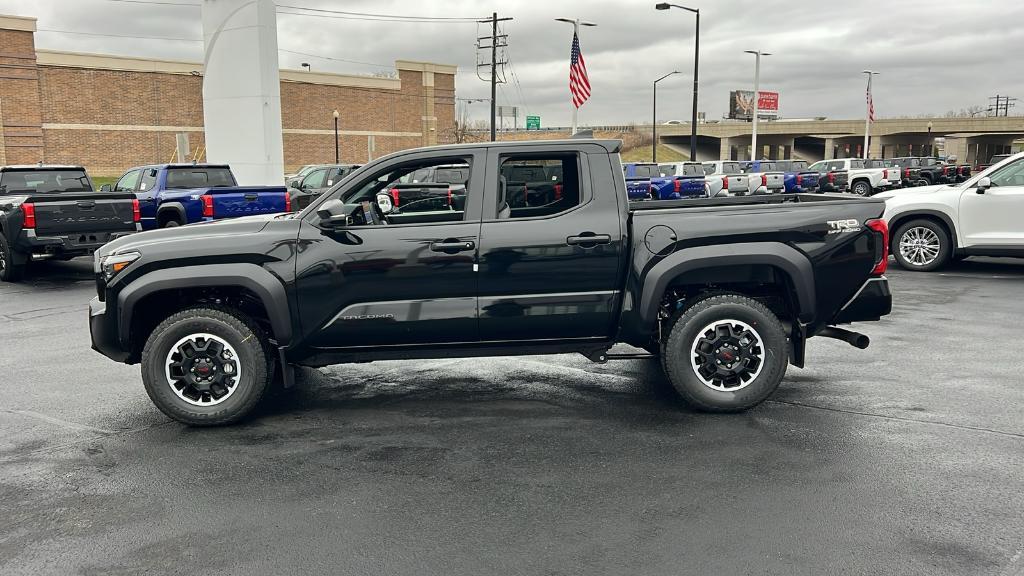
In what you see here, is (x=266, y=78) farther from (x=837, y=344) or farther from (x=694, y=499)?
(x=694, y=499)

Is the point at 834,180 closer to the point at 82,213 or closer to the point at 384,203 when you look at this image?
the point at 82,213

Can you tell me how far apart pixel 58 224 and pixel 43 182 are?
2.45m

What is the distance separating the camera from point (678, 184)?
2791cm

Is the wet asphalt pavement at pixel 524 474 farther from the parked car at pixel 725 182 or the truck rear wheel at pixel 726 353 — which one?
the parked car at pixel 725 182

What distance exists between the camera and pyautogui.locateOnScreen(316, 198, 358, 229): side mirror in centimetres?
552

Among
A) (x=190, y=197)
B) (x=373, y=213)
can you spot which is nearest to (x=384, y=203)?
(x=373, y=213)

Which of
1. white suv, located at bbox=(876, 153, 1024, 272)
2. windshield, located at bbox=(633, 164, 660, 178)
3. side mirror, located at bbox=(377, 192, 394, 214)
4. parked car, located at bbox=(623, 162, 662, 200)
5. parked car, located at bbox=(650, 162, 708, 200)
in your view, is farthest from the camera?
windshield, located at bbox=(633, 164, 660, 178)

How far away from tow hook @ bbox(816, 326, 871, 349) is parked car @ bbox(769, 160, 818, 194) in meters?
27.8

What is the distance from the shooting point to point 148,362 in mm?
5637

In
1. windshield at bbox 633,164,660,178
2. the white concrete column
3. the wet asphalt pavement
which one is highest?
the white concrete column

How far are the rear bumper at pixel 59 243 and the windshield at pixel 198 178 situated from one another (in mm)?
3105

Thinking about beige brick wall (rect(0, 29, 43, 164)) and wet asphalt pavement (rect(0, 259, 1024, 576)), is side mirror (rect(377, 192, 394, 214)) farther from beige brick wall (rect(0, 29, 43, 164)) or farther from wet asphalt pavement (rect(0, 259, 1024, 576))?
beige brick wall (rect(0, 29, 43, 164))

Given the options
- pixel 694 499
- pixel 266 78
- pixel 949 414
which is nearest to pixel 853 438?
pixel 949 414

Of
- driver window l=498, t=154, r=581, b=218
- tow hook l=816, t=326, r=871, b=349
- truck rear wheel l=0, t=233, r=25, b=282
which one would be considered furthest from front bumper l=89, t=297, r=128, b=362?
truck rear wheel l=0, t=233, r=25, b=282
